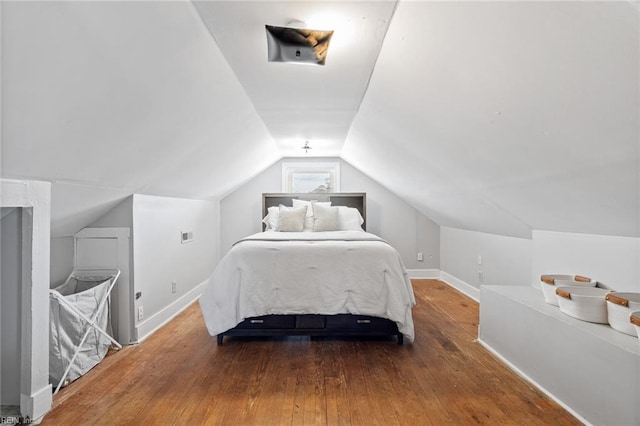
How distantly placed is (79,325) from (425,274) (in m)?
4.22

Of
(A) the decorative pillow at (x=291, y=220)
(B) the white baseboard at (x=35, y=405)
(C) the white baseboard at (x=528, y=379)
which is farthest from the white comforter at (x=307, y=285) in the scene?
(A) the decorative pillow at (x=291, y=220)

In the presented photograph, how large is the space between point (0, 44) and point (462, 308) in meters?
3.84

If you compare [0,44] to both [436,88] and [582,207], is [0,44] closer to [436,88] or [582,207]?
[436,88]

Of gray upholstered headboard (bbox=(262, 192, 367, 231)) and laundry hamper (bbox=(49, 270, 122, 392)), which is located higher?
gray upholstered headboard (bbox=(262, 192, 367, 231))

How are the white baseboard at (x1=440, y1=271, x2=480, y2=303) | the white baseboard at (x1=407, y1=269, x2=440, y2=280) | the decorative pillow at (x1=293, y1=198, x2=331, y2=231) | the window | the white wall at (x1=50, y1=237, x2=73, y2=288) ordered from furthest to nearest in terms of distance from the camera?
1. the window
2. the white baseboard at (x1=407, y1=269, x2=440, y2=280)
3. the decorative pillow at (x1=293, y1=198, x2=331, y2=231)
4. the white baseboard at (x1=440, y1=271, x2=480, y2=303)
5. the white wall at (x1=50, y1=237, x2=73, y2=288)

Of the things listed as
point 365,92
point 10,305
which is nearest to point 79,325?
point 10,305

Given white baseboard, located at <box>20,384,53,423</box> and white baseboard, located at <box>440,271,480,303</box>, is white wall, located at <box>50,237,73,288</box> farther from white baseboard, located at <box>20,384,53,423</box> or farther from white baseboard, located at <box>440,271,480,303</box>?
white baseboard, located at <box>440,271,480,303</box>

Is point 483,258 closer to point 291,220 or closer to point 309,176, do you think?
point 291,220

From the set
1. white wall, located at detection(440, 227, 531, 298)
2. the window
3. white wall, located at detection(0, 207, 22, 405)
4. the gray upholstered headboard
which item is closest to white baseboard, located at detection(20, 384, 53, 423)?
white wall, located at detection(0, 207, 22, 405)

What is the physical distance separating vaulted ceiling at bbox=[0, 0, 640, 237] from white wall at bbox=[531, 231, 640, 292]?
92 millimetres

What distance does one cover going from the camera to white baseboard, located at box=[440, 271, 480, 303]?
386 cm

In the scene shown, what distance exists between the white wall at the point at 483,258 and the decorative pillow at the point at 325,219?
1614mm

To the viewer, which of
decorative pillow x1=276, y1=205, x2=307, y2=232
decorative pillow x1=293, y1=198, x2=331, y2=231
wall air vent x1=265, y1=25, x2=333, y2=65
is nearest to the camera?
wall air vent x1=265, y1=25, x2=333, y2=65

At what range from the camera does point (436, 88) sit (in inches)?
69.7
